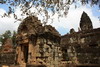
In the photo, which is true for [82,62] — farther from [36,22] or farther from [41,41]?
[36,22]

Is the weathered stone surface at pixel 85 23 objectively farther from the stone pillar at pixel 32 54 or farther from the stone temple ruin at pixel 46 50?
the stone pillar at pixel 32 54

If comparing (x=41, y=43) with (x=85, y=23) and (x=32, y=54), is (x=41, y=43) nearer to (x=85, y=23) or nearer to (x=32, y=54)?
(x=32, y=54)

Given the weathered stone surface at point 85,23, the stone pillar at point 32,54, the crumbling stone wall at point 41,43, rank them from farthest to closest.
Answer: the weathered stone surface at point 85,23, the stone pillar at point 32,54, the crumbling stone wall at point 41,43

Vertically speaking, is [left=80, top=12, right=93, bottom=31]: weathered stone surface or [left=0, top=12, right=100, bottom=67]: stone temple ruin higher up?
[left=80, top=12, right=93, bottom=31]: weathered stone surface

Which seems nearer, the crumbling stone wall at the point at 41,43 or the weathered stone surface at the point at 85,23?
the crumbling stone wall at the point at 41,43

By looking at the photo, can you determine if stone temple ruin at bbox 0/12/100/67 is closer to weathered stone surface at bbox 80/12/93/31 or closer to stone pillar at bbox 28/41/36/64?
stone pillar at bbox 28/41/36/64

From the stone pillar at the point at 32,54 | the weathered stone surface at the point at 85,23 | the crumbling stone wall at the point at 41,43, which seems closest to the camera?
the crumbling stone wall at the point at 41,43

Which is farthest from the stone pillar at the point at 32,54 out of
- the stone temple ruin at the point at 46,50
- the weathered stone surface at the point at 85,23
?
the weathered stone surface at the point at 85,23

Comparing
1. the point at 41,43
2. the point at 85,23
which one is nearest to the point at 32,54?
the point at 41,43

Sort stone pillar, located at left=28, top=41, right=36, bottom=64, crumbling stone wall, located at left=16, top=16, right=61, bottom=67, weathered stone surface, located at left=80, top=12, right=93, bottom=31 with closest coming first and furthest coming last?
crumbling stone wall, located at left=16, top=16, right=61, bottom=67
stone pillar, located at left=28, top=41, right=36, bottom=64
weathered stone surface, located at left=80, top=12, right=93, bottom=31

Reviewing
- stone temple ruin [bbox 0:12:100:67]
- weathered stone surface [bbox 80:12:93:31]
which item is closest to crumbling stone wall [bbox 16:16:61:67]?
stone temple ruin [bbox 0:12:100:67]

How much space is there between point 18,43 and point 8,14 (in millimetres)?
4480

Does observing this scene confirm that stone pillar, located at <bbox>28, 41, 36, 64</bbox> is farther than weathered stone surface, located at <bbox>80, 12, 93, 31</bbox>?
No

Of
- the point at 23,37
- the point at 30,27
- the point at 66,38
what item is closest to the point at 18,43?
the point at 23,37
